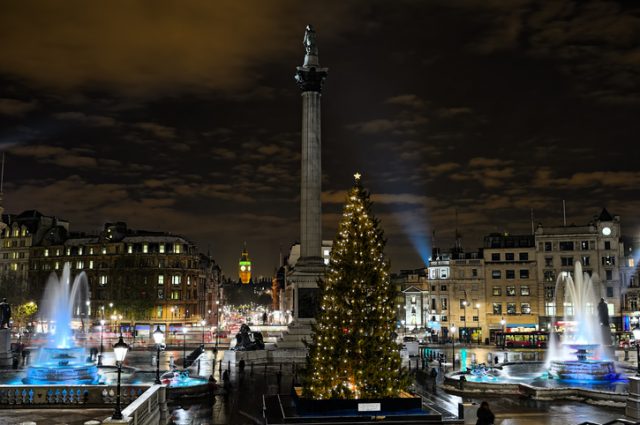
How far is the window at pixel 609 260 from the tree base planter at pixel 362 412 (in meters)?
85.5

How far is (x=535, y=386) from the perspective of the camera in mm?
Answer: 38344

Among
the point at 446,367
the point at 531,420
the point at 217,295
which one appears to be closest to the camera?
the point at 531,420

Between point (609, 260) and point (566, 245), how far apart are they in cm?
663

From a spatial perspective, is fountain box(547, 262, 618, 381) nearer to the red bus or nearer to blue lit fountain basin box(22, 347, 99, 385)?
the red bus

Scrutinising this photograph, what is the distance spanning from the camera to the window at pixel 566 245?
10512cm

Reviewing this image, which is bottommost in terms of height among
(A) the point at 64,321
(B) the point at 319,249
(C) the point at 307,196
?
(A) the point at 64,321

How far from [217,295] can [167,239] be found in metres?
64.3

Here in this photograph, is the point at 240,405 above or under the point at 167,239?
under

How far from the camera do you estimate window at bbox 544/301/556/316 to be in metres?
105

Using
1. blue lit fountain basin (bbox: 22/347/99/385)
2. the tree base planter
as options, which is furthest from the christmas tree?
blue lit fountain basin (bbox: 22/347/99/385)

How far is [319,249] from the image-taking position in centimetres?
6856

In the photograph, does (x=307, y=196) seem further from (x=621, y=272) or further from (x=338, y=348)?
(x=621, y=272)

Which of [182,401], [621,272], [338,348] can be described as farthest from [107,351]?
[621,272]

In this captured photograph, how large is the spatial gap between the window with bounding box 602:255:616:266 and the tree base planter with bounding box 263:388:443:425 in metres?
85.5
